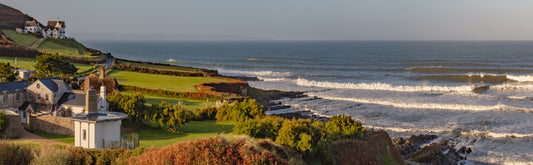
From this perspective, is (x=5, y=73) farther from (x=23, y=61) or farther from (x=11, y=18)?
(x=11, y=18)

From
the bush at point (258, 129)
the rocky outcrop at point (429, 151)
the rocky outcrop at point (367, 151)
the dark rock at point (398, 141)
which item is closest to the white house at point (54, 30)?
the dark rock at point (398, 141)

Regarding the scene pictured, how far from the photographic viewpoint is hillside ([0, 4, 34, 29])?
3423 inches

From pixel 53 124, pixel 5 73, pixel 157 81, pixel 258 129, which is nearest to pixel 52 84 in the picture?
pixel 53 124

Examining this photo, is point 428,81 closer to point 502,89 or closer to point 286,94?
point 502,89

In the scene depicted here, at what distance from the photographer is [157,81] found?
48031 millimetres

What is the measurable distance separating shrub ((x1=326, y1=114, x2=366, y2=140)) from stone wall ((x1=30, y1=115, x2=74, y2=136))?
470 inches

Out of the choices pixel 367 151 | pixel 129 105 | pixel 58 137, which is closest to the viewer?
pixel 367 151

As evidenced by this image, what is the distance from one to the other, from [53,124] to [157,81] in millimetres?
25901

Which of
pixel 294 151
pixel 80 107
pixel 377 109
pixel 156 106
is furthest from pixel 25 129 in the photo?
pixel 377 109

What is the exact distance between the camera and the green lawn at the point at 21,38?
74062mm

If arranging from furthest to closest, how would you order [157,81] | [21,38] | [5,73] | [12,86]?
[21,38]
[157,81]
[5,73]
[12,86]

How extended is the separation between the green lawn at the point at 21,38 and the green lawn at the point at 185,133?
57768 mm

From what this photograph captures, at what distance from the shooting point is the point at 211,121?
92.7 feet

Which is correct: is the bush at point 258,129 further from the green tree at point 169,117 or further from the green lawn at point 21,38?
the green lawn at point 21,38
